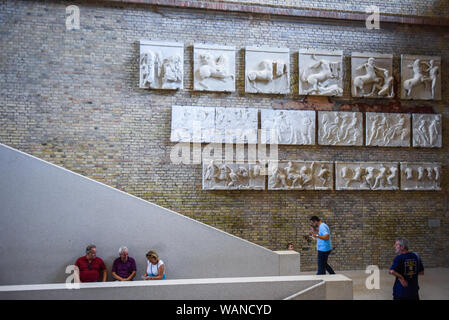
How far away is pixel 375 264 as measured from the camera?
11.0 metres

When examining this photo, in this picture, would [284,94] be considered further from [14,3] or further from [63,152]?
[14,3]

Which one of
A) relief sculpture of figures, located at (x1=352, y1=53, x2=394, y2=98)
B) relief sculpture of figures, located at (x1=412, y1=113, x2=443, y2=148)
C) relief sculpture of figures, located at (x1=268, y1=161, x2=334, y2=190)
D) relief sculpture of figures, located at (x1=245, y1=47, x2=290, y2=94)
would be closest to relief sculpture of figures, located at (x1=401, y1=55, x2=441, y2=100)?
relief sculpture of figures, located at (x1=352, y1=53, x2=394, y2=98)

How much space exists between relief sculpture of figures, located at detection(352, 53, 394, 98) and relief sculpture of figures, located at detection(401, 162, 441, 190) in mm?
2108

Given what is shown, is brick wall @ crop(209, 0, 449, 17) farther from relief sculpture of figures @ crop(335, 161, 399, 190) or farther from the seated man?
the seated man

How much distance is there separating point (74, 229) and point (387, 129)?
8.64m

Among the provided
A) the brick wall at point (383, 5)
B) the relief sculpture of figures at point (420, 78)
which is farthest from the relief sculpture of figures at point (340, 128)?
the brick wall at point (383, 5)

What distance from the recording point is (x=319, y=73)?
11141mm

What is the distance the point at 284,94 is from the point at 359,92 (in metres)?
2.18

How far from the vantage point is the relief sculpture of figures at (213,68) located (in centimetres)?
1067

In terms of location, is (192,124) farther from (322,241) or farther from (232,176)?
(322,241)

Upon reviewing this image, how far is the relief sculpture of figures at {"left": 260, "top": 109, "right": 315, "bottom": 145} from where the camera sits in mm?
10867

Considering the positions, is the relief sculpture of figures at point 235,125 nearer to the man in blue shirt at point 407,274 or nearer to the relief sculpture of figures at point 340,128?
the relief sculpture of figures at point 340,128

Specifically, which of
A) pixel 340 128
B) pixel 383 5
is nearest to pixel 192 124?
pixel 340 128
